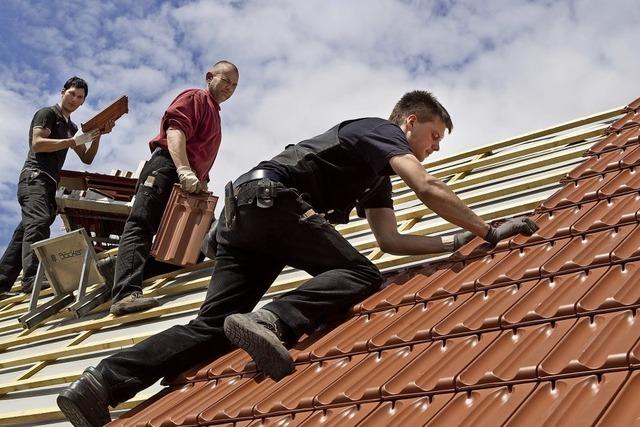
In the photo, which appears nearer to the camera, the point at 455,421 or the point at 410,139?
the point at 455,421

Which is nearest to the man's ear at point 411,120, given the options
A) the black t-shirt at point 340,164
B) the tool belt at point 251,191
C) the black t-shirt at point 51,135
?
the black t-shirt at point 340,164

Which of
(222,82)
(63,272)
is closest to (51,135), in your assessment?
(63,272)

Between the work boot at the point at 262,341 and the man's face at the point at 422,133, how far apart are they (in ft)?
3.50

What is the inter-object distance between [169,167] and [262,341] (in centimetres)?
272

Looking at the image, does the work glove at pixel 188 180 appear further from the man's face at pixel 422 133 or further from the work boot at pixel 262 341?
the work boot at pixel 262 341

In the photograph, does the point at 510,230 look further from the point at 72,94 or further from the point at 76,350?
the point at 72,94

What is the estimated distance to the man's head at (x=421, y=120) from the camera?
3.52 meters

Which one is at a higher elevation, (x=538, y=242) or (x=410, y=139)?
(x=410, y=139)

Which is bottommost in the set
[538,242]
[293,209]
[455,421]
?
[455,421]

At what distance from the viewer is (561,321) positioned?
2.34m

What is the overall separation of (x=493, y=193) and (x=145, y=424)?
2.78 m

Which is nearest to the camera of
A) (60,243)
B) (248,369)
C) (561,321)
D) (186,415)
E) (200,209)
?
(561,321)

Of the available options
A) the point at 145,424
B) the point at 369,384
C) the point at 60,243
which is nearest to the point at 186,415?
the point at 145,424

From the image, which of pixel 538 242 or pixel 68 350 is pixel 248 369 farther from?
pixel 68 350
